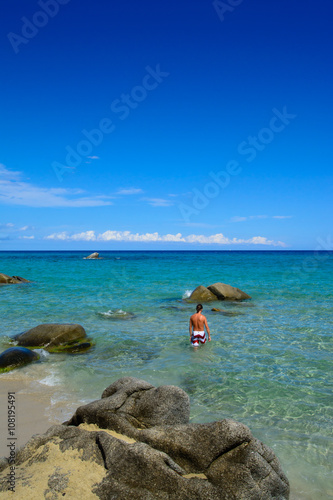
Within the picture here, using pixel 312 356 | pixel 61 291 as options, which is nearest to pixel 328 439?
pixel 312 356

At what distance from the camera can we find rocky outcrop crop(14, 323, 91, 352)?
12781mm

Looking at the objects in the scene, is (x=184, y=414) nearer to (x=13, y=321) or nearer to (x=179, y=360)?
(x=179, y=360)

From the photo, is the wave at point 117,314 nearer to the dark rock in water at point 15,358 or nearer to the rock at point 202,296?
the rock at point 202,296

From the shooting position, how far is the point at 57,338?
13094 mm

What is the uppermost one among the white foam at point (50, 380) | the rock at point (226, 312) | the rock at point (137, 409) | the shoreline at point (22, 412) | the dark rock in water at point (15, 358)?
the rock at point (137, 409)

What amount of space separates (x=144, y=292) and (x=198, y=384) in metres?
18.0

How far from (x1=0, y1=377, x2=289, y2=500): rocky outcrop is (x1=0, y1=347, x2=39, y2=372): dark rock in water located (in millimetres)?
6238

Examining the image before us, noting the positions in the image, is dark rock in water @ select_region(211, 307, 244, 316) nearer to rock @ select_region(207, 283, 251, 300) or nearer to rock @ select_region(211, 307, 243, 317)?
rock @ select_region(211, 307, 243, 317)

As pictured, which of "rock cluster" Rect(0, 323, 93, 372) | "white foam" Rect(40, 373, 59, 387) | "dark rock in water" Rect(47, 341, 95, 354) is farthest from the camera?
"rock cluster" Rect(0, 323, 93, 372)

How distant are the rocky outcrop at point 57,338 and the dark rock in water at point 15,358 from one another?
125cm

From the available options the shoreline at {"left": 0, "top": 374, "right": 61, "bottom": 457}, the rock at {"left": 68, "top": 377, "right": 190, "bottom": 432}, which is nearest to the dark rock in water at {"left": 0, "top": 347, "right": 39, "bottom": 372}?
the shoreline at {"left": 0, "top": 374, "right": 61, "bottom": 457}

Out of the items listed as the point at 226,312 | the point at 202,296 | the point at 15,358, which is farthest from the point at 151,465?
the point at 202,296

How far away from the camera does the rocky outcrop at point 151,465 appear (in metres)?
4.16

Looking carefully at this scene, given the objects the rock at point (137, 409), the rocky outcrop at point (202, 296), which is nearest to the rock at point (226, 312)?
the rocky outcrop at point (202, 296)
